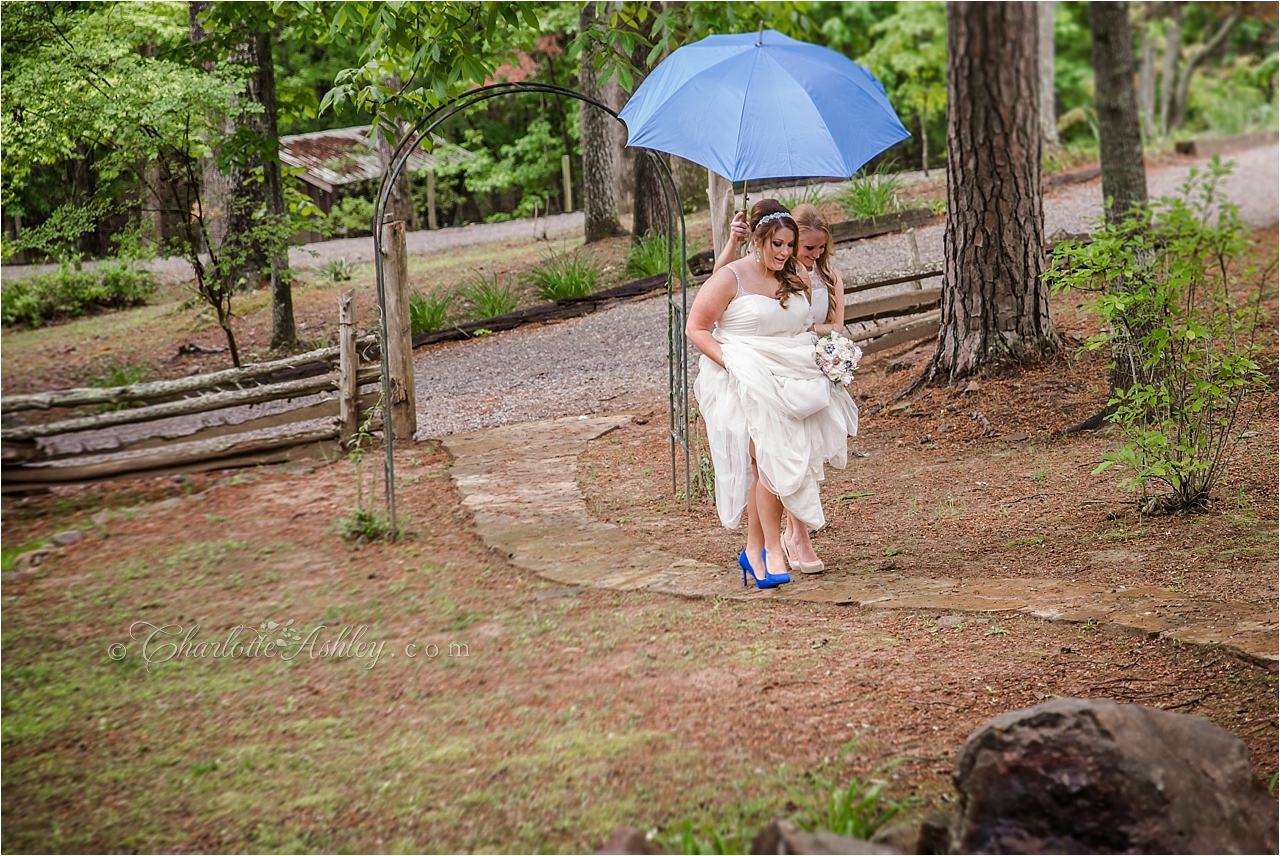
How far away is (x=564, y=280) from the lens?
14.4m

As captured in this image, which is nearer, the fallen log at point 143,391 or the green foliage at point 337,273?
the fallen log at point 143,391

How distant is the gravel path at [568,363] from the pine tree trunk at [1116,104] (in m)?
0.53

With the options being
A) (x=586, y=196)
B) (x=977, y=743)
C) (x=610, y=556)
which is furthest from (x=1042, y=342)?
(x=586, y=196)

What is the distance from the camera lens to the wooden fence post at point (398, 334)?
7.30m

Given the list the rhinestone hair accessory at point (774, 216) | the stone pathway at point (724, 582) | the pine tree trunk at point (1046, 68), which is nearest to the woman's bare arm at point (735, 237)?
the rhinestone hair accessory at point (774, 216)

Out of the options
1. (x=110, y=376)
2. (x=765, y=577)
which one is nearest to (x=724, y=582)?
(x=765, y=577)

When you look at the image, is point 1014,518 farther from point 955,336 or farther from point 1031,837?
point 1031,837

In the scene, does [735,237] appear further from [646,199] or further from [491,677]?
[646,199]

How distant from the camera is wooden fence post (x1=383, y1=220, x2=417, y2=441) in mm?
7299

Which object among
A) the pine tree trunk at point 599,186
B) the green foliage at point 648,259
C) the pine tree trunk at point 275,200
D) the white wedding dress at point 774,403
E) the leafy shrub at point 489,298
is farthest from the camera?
the pine tree trunk at point 599,186

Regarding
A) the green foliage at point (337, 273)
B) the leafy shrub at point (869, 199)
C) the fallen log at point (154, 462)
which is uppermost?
the leafy shrub at point (869, 199)

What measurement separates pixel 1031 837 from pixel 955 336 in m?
6.12

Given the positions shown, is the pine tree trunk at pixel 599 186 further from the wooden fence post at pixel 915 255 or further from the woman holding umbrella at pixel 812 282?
the woman holding umbrella at pixel 812 282

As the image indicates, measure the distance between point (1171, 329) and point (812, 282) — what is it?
181cm
